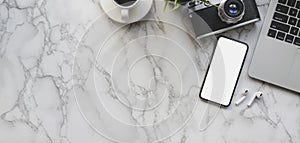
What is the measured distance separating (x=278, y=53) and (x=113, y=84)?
318mm

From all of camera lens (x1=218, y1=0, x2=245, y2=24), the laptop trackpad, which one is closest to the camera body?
camera lens (x1=218, y1=0, x2=245, y2=24)

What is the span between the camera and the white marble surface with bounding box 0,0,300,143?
113 centimetres

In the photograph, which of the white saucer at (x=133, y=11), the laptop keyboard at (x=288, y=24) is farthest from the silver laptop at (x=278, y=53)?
the white saucer at (x=133, y=11)

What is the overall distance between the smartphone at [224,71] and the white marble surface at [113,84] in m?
0.01

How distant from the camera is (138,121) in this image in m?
1.14

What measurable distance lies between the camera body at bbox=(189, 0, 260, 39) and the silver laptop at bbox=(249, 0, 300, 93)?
4 cm

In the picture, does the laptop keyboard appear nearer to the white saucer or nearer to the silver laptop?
the silver laptop

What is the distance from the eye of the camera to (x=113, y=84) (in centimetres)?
113

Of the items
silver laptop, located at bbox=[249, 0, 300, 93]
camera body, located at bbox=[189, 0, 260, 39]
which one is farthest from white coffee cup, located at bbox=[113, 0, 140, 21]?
silver laptop, located at bbox=[249, 0, 300, 93]

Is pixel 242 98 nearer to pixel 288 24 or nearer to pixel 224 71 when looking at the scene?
pixel 224 71

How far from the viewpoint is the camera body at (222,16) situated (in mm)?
1124

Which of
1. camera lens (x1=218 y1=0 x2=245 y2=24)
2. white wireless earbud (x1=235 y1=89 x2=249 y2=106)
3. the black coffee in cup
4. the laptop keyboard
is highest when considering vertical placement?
the black coffee in cup

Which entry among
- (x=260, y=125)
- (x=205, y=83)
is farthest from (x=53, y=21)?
(x=260, y=125)

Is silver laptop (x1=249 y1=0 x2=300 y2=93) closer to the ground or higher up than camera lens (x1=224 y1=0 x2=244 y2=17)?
closer to the ground
